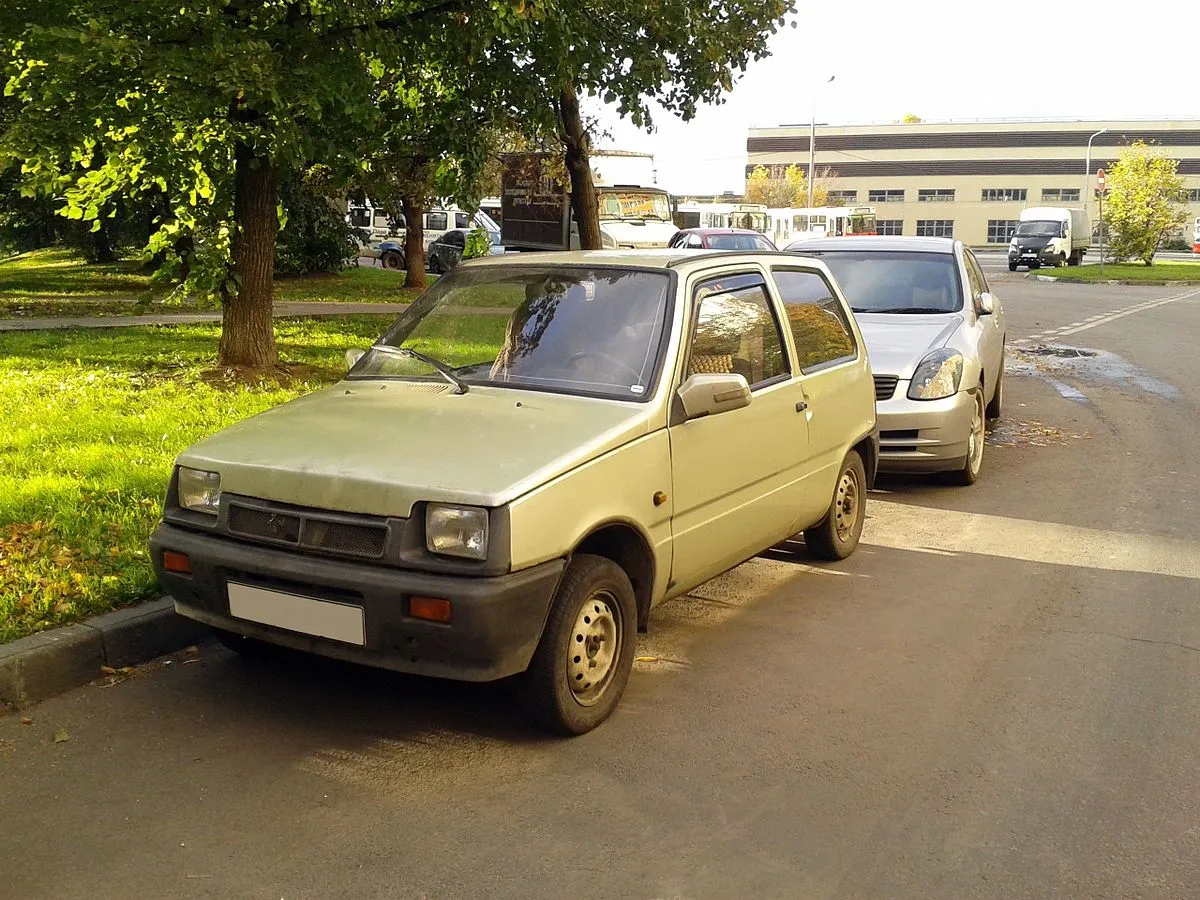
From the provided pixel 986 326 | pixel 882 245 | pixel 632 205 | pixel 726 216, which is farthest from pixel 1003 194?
→ pixel 986 326

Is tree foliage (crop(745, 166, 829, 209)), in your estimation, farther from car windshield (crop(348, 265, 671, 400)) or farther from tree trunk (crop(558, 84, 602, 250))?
car windshield (crop(348, 265, 671, 400))

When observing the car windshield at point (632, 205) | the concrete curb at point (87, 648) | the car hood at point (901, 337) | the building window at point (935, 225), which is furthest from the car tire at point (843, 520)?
the building window at point (935, 225)

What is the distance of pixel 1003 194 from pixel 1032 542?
99216 millimetres

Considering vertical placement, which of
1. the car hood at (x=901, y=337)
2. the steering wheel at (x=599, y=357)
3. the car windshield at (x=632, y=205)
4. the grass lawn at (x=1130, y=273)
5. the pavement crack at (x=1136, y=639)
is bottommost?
the pavement crack at (x=1136, y=639)

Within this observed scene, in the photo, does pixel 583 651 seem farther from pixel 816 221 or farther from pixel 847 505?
pixel 816 221

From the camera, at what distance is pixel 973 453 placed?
8.65 metres

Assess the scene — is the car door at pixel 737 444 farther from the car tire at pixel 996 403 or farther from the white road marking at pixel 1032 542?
the car tire at pixel 996 403

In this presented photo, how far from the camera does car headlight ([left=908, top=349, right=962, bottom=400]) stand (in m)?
8.27

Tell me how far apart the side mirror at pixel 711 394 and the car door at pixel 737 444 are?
0.06 meters

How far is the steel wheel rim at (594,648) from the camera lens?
414 centimetres

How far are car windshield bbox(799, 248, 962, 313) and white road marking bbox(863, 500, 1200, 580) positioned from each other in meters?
2.32

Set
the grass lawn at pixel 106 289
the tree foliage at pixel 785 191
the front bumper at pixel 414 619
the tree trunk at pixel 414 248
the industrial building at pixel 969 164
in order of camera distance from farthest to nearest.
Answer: the industrial building at pixel 969 164 → the tree foliage at pixel 785 191 → the tree trunk at pixel 414 248 → the grass lawn at pixel 106 289 → the front bumper at pixel 414 619

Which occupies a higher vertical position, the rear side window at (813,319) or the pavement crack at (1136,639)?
the rear side window at (813,319)

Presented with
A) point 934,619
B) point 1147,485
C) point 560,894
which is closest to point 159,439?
point 934,619
